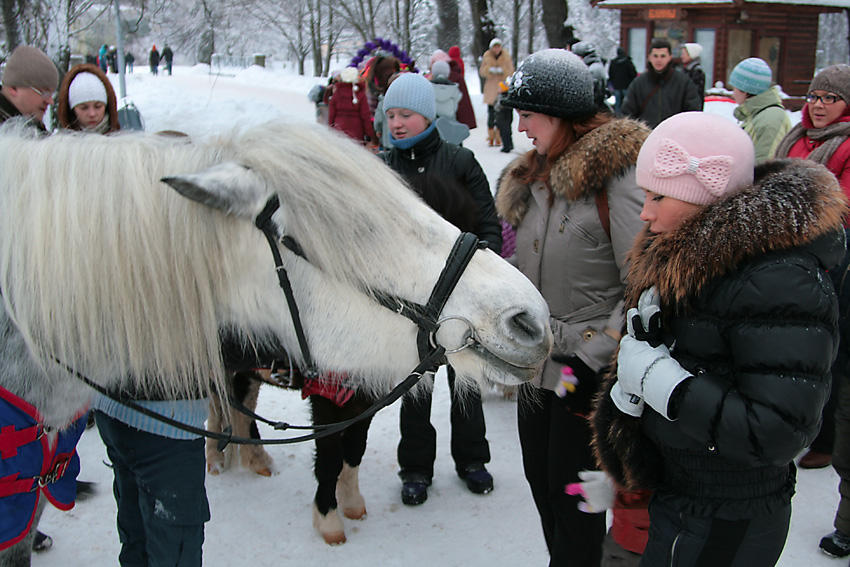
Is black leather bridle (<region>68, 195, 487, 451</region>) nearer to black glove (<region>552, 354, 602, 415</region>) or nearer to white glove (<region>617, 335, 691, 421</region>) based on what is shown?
white glove (<region>617, 335, 691, 421</region>)

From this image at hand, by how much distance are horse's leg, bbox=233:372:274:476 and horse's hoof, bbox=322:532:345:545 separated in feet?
2.51

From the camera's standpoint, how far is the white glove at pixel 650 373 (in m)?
1.55

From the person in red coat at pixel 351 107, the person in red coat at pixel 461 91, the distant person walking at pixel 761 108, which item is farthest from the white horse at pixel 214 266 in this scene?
the person in red coat at pixel 461 91

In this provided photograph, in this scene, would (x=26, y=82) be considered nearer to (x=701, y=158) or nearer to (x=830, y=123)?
(x=701, y=158)

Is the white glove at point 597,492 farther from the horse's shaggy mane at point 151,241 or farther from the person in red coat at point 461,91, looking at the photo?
the person in red coat at point 461,91

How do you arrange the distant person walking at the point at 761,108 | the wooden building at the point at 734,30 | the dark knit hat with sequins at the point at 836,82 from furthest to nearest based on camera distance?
the wooden building at the point at 734,30, the distant person walking at the point at 761,108, the dark knit hat with sequins at the point at 836,82

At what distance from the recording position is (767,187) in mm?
1562

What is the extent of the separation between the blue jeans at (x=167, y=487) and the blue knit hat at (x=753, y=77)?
543 cm

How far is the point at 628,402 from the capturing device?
171 cm

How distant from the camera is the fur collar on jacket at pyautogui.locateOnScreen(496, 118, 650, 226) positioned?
2221 mm

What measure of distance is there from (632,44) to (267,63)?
23585 mm

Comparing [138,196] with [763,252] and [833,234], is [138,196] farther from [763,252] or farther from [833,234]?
[833,234]

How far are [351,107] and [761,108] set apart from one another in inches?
213

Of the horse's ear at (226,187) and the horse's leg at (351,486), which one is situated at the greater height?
the horse's ear at (226,187)
